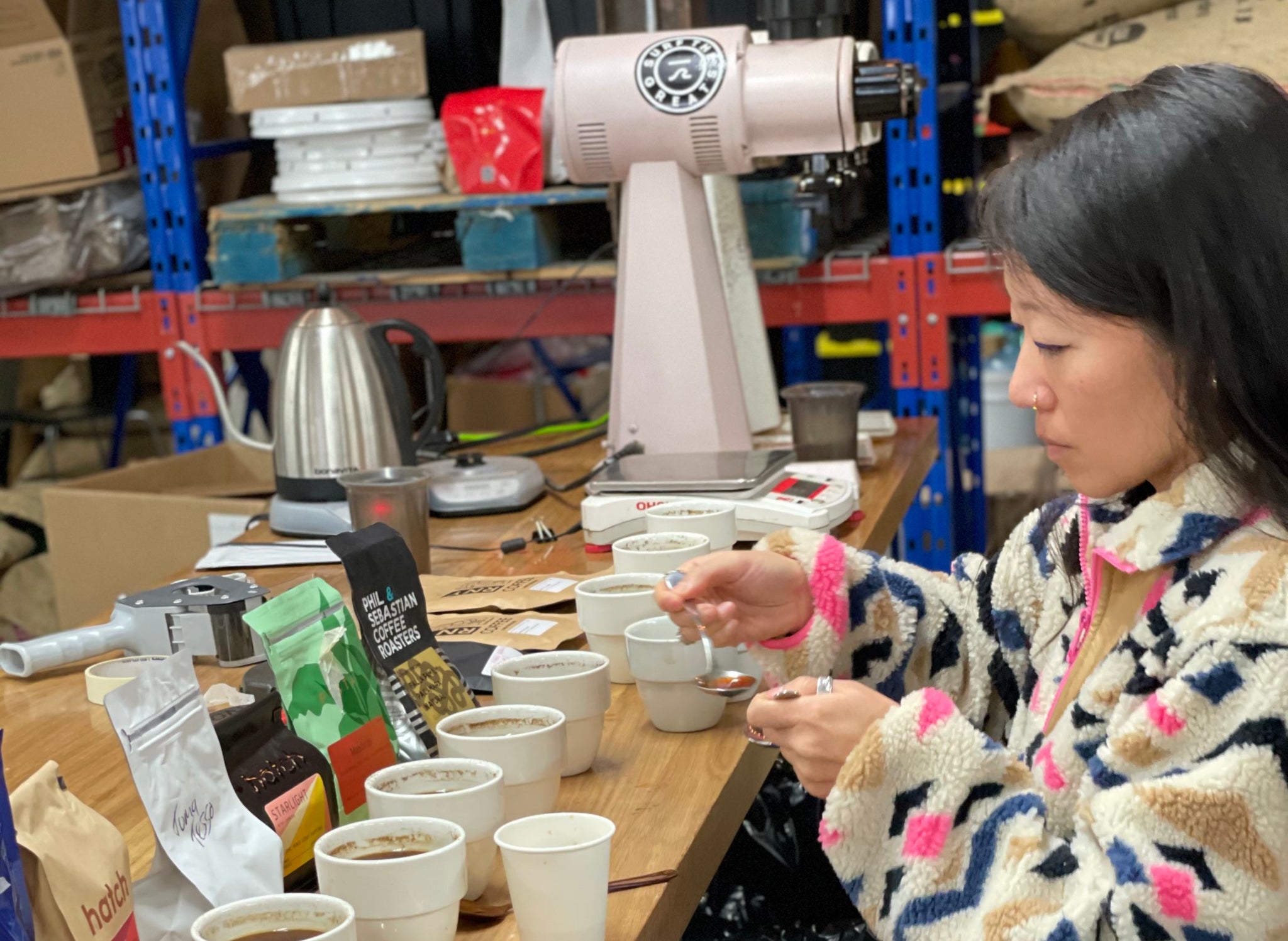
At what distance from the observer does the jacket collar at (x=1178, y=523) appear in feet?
3.00

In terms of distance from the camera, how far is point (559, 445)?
223 centimetres

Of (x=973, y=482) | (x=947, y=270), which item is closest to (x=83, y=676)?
(x=947, y=270)

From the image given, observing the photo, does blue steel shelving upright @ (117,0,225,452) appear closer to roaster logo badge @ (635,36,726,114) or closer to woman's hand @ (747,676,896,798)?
roaster logo badge @ (635,36,726,114)

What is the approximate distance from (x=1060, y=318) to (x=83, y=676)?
0.93 meters

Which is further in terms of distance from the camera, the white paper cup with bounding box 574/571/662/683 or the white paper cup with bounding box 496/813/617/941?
the white paper cup with bounding box 574/571/662/683

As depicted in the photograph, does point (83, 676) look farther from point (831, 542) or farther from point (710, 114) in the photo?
point (710, 114)

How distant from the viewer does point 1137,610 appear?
0.97 metres

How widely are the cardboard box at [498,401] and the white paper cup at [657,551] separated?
2.24 meters

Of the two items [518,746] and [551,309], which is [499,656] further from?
[551,309]

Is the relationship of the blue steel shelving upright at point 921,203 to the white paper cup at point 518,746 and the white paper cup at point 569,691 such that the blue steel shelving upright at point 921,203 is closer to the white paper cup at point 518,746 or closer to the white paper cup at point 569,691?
the white paper cup at point 569,691

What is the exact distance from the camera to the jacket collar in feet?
3.00

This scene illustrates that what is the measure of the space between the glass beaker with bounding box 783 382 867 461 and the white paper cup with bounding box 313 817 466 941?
46.7 inches

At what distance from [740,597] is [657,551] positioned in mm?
141

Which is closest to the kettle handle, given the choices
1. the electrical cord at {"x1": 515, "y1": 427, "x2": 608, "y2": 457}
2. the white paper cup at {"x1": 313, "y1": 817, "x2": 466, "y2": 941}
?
the electrical cord at {"x1": 515, "y1": 427, "x2": 608, "y2": 457}
